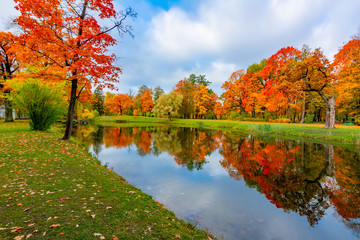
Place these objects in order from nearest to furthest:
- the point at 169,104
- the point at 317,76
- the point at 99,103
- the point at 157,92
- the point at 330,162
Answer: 1. the point at 330,162
2. the point at 317,76
3. the point at 169,104
4. the point at 157,92
5. the point at 99,103

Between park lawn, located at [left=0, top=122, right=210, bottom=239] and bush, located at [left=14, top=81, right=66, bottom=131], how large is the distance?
34.8 ft

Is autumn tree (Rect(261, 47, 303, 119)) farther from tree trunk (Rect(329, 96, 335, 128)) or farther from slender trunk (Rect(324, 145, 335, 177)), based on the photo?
slender trunk (Rect(324, 145, 335, 177))

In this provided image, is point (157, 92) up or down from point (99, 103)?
up

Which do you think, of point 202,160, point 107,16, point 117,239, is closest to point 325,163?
point 202,160

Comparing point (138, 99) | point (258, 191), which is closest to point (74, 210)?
point (258, 191)

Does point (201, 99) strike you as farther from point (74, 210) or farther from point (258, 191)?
point (74, 210)

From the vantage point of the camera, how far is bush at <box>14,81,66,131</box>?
14203 mm

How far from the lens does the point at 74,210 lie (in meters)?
3.81

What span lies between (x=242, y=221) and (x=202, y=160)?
250 inches

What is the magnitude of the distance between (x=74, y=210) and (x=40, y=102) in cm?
1536

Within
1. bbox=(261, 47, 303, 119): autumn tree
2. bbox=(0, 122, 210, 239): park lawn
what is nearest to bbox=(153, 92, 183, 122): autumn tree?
bbox=(261, 47, 303, 119): autumn tree

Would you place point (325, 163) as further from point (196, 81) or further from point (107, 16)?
point (196, 81)

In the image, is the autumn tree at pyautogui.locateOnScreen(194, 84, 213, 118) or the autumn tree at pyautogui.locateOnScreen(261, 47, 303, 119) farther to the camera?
the autumn tree at pyautogui.locateOnScreen(194, 84, 213, 118)

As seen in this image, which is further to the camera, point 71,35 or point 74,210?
point 71,35
